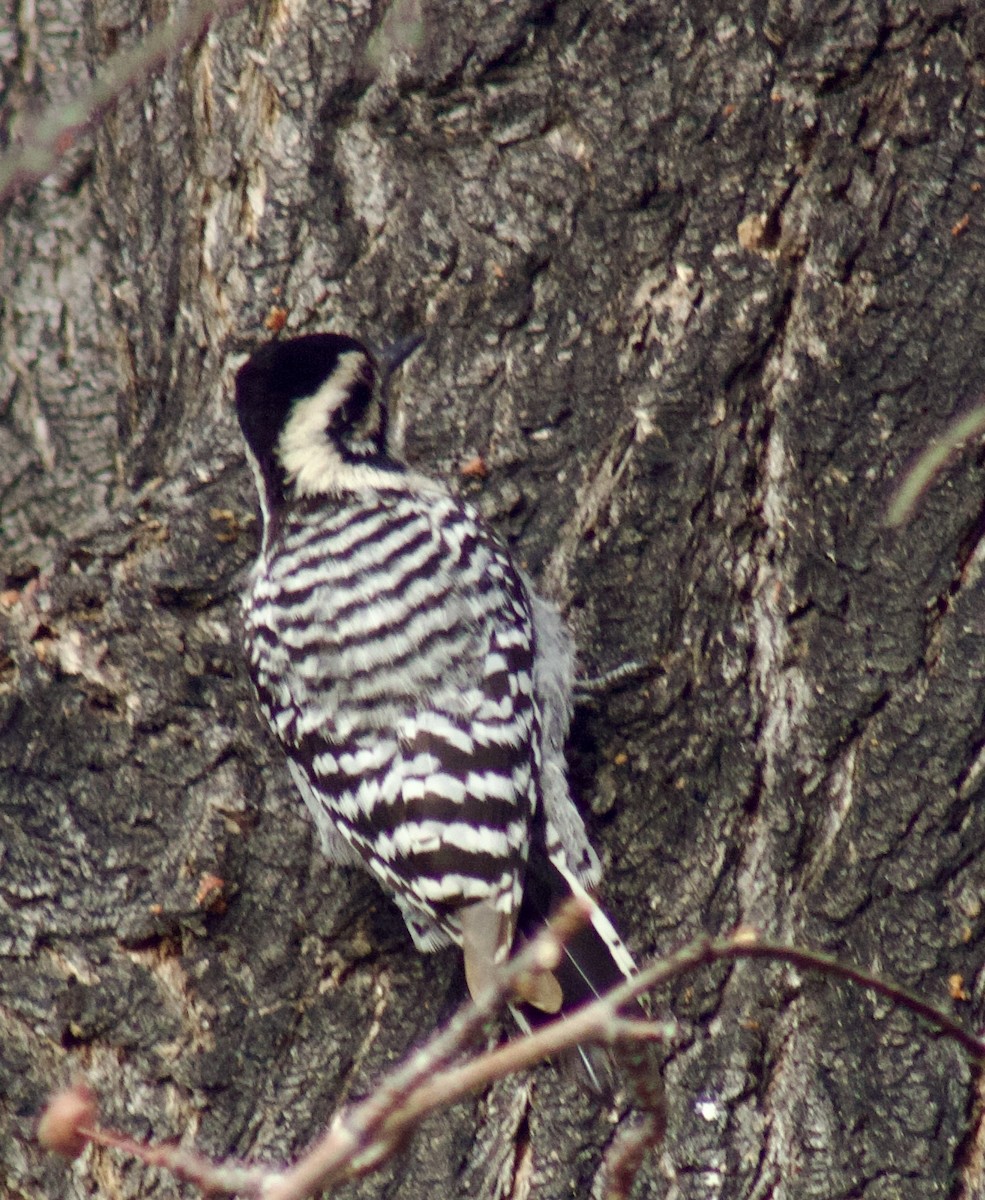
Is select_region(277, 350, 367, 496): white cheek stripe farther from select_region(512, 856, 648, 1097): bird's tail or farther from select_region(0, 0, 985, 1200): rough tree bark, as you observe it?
select_region(512, 856, 648, 1097): bird's tail

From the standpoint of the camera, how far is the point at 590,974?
2.46 m

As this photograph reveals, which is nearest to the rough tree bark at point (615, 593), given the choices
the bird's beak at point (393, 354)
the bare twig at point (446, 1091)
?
the bird's beak at point (393, 354)

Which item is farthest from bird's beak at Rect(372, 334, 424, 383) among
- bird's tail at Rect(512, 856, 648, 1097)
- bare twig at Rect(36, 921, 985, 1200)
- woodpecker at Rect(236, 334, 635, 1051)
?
bare twig at Rect(36, 921, 985, 1200)

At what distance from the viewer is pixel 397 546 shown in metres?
2.87

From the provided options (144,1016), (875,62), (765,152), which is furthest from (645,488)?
(144,1016)

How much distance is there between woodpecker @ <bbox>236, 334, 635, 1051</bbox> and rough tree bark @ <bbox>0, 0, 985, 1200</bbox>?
82 millimetres

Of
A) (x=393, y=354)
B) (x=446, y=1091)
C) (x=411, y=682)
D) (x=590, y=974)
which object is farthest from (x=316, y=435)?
(x=446, y=1091)

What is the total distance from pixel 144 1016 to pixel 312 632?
28.0 inches

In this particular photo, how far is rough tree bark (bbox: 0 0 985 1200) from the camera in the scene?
2.45m

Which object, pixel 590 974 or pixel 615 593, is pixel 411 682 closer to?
pixel 615 593

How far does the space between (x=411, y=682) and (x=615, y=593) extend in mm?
394

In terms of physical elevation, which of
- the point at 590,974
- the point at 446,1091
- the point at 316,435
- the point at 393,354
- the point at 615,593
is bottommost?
the point at 590,974

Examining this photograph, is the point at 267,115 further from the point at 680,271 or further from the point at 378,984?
the point at 378,984

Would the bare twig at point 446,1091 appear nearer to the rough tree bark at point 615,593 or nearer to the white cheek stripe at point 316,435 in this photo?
the rough tree bark at point 615,593
